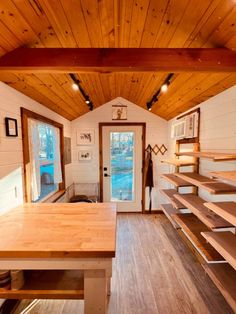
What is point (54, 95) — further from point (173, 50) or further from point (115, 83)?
point (173, 50)

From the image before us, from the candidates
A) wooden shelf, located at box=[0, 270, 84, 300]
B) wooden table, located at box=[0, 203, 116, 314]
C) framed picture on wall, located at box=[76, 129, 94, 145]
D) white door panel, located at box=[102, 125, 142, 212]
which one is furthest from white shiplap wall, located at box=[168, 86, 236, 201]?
framed picture on wall, located at box=[76, 129, 94, 145]

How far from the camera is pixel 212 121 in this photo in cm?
241

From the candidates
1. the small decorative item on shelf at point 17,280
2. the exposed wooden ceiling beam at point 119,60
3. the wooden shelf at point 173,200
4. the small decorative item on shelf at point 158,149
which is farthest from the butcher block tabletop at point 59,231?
the small decorative item on shelf at point 158,149

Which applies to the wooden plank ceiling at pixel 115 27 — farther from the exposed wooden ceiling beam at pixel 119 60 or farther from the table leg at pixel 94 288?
the table leg at pixel 94 288

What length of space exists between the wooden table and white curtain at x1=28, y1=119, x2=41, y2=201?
87 centimetres

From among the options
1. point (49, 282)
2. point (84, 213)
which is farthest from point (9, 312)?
point (84, 213)

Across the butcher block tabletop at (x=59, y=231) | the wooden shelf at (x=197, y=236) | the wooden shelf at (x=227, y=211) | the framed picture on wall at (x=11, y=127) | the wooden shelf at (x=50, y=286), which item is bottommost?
the wooden shelf at (x=197, y=236)

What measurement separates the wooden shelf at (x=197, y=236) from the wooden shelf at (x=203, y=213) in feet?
0.95

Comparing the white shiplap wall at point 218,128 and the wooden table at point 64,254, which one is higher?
the white shiplap wall at point 218,128

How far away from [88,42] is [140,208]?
359 centimetres

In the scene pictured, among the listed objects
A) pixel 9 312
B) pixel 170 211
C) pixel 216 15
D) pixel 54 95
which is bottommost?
pixel 9 312

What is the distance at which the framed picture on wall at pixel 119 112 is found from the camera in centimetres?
429

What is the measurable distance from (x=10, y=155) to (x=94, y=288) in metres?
1.42

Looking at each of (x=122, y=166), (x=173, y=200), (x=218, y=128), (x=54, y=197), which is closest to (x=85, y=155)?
(x=122, y=166)
